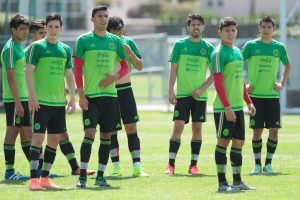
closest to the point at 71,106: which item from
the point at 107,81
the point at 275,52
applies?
the point at 107,81

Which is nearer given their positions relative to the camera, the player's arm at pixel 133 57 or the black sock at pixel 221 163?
the black sock at pixel 221 163

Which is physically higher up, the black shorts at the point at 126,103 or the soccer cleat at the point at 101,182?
the black shorts at the point at 126,103

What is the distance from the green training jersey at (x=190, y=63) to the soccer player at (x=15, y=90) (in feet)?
7.56

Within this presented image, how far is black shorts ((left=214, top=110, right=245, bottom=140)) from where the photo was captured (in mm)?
11978

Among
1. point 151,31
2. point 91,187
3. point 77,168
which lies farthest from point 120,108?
point 151,31

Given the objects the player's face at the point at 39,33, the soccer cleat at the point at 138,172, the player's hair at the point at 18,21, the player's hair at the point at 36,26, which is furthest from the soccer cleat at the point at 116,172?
the player's hair at the point at 18,21

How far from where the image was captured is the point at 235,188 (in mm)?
11977

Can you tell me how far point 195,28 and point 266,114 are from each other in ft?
5.45

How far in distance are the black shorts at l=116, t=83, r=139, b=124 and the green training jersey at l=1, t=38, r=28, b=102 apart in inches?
54.6

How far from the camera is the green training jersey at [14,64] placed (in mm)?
13101

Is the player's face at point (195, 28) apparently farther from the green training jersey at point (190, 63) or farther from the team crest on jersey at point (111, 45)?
the team crest on jersey at point (111, 45)

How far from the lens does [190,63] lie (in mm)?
14289

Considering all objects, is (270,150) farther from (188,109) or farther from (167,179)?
(167,179)

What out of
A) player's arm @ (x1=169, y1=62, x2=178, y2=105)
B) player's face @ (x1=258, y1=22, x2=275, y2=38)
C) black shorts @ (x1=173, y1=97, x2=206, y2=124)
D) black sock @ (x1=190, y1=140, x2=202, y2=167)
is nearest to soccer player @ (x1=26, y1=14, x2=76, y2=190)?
player's arm @ (x1=169, y1=62, x2=178, y2=105)
